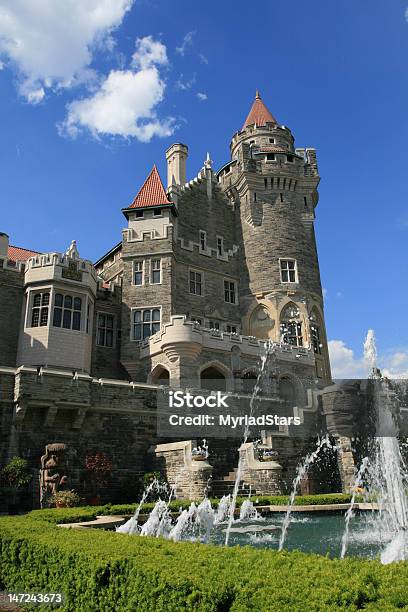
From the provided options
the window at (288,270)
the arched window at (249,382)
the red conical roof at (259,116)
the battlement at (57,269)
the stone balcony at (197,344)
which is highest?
the red conical roof at (259,116)

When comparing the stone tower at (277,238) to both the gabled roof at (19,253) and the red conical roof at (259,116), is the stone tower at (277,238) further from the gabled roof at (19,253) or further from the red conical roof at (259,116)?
the gabled roof at (19,253)

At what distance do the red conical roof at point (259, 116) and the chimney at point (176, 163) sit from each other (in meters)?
7.17

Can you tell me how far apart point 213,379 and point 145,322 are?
5610 millimetres

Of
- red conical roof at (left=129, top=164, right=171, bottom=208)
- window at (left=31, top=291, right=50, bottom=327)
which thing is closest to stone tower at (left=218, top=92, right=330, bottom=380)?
red conical roof at (left=129, top=164, right=171, bottom=208)

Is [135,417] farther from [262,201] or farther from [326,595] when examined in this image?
[262,201]

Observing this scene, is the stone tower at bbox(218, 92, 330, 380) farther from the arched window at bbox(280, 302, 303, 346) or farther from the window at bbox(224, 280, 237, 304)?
the window at bbox(224, 280, 237, 304)

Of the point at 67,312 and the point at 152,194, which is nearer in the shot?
the point at 67,312

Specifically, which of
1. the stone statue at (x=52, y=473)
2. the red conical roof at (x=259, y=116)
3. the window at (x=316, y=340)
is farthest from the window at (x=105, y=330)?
the red conical roof at (x=259, y=116)

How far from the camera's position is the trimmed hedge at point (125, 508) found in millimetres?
12609

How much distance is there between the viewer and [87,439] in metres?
20.0

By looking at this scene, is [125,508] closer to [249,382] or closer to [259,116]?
[249,382]

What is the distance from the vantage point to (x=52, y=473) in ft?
54.0

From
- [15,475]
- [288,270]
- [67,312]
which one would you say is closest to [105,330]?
[67,312]

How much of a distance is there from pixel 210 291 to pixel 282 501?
18340mm
